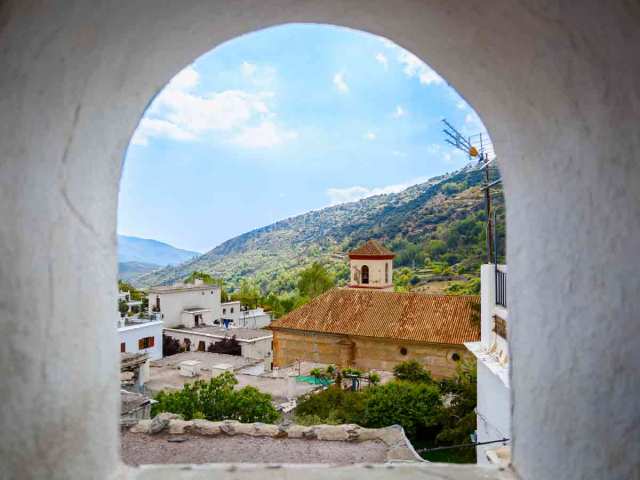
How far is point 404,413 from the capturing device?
1424 centimetres

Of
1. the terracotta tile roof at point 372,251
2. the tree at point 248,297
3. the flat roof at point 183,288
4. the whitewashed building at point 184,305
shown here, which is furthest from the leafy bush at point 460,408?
the tree at point 248,297

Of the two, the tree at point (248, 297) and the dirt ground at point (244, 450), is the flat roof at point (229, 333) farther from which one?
the dirt ground at point (244, 450)

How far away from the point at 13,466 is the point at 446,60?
6.07ft

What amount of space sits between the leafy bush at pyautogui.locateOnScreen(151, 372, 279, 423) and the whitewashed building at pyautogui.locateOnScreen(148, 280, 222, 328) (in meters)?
21.5

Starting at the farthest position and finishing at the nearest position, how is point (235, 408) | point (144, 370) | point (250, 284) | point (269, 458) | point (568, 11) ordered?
point (250, 284) → point (144, 370) → point (235, 408) → point (269, 458) → point (568, 11)

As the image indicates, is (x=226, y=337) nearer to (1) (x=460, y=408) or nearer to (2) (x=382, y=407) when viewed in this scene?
(2) (x=382, y=407)

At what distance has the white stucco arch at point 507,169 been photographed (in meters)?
1.38

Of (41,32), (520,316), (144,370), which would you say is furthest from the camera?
(144,370)

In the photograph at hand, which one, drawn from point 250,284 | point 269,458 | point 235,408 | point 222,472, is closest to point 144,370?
point 235,408

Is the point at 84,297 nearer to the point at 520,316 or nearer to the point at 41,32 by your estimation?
the point at 41,32

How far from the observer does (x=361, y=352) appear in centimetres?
2211

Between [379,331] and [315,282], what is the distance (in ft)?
72.1

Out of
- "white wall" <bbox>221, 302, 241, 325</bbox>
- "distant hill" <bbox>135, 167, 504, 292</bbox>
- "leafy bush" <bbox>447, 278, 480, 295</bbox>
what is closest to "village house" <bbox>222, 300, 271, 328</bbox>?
"white wall" <bbox>221, 302, 241, 325</bbox>

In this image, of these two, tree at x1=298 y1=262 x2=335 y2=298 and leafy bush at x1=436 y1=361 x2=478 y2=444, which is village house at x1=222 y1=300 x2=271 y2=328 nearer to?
→ tree at x1=298 y1=262 x2=335 y2=298
